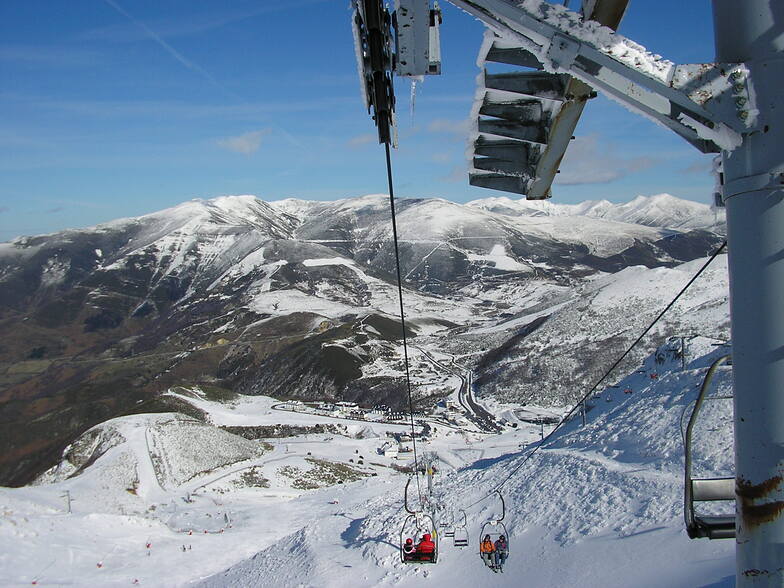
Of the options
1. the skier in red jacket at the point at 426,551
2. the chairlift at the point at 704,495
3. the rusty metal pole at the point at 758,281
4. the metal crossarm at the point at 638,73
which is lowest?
the skier in red jacket at the point at 426,551

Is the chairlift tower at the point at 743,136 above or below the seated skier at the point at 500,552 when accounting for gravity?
above

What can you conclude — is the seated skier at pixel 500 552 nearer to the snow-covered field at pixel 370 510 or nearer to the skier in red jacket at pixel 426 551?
the skier in red jacket at pixel 426 551

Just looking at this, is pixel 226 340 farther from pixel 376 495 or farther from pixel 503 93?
pixel 503 93

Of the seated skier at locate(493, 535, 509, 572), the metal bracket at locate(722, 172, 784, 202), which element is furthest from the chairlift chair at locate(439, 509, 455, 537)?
the metal bracket at locate(722, 172, 784, 202)

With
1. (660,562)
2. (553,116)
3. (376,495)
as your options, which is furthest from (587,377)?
(553,116)

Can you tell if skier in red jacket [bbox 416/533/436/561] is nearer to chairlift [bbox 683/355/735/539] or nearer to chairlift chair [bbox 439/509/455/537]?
chairlift chair [bbox 439/509/455/537]

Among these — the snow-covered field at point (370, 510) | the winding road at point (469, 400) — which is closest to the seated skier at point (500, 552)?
the snow-covered field at point (370, 510)
